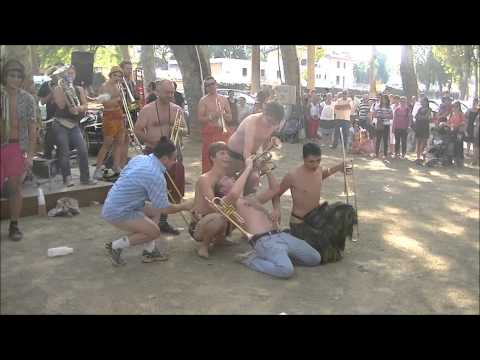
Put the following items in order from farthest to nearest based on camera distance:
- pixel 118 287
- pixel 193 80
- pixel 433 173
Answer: pixel 193 80
pixel 433 173
pixel 118 287

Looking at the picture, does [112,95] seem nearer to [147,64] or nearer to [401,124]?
[401,124]

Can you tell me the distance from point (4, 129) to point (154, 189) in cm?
112

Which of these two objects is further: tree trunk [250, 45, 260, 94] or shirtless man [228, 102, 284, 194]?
tree trunk [250, 45, 260, 94]

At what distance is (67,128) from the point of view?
19.6 feet

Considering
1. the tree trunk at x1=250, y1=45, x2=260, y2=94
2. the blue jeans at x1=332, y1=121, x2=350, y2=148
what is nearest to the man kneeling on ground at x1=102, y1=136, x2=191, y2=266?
the blue jeans at x1=332, y1=121, x2=350, y2=148

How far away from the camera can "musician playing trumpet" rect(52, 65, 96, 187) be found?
5.87 meters

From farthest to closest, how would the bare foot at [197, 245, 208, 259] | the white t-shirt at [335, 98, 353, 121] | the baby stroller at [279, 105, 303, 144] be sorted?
1. the baby stroller at [279, 105, 303, 144]
2. the white t-shirt at [335, 98, 353, 121]
3. the bare foot at [197, 245, 208, 259]

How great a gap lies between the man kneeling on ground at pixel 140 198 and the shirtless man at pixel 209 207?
209 mm

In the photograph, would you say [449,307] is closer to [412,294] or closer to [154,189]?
[412,294]

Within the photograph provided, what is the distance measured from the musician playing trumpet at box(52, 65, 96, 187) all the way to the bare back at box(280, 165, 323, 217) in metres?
2.75

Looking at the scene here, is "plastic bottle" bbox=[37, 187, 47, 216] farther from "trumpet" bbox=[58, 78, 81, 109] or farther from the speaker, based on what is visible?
the speaker

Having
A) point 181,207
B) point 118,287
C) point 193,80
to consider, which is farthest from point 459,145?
point 193,80

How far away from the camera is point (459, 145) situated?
13.0 feet

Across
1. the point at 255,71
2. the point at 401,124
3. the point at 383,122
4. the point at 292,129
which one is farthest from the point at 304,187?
the point at 255,71
